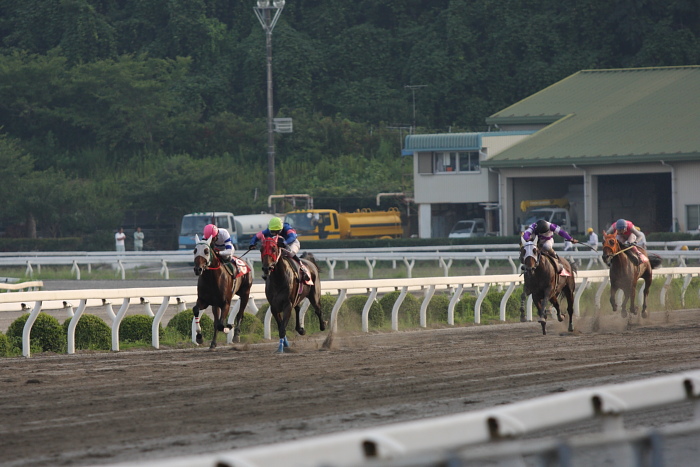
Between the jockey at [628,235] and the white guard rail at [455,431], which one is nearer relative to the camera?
the white guard rail at [455,431]

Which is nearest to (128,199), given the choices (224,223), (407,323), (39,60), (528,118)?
(224,223)

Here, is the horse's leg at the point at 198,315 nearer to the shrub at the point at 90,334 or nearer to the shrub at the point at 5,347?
the shrub at the point at 90,334

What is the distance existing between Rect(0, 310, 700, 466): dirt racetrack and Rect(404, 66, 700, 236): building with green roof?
24824 mm

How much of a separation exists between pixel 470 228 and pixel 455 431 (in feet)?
129

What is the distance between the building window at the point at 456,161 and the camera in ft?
146

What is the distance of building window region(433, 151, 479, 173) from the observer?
44375 mm

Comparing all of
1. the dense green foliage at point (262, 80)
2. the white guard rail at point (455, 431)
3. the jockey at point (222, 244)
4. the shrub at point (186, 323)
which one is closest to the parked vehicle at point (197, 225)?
the dense green foliage at point (262, 80)

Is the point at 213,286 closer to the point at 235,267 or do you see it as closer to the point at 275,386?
the point at 235,267

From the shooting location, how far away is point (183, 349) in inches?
528

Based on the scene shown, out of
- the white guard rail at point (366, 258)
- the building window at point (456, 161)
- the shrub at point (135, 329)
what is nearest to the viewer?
the shrub at point (135, 329)

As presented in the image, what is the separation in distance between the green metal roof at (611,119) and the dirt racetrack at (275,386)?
82.9 ft

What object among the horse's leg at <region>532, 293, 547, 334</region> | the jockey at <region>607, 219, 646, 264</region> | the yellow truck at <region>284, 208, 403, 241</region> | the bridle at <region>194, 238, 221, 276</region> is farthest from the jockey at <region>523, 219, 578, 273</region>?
the yellow truck at <region>284, 208, 403, 241</region>

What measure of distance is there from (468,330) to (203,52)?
52543 mm

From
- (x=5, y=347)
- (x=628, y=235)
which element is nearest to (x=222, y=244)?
(x=5, y=347)
